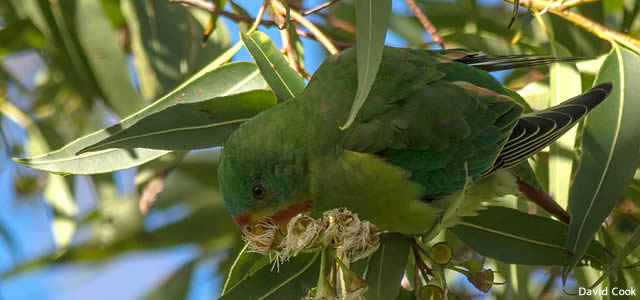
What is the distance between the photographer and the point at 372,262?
5.52 feet

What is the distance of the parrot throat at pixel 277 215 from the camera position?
1.62 metres

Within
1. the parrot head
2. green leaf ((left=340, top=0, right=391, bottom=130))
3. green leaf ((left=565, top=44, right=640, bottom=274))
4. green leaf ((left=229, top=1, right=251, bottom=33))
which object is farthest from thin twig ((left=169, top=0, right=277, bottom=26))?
green leaf ((left=565, top=44, right=640, bottom=274))

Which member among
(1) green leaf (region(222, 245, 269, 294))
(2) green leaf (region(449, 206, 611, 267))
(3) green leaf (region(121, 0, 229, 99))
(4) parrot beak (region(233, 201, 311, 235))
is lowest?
(2) green leaf (region(449, 206, 611, 267))

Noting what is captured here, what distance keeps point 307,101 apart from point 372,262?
455mm

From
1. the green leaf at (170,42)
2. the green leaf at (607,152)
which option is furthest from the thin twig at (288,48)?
the green leaf at (607,152)

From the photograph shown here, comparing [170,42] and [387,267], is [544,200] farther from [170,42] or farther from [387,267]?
[170,42]

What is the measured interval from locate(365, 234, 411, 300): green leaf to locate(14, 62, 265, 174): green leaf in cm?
61

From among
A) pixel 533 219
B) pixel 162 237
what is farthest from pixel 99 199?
pixel 533 219

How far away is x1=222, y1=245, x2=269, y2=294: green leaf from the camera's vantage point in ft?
5.57

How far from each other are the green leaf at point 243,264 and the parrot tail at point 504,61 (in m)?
0.85

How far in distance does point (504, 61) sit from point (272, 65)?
0.72 m

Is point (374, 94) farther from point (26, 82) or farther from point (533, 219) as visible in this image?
point (26, 82)

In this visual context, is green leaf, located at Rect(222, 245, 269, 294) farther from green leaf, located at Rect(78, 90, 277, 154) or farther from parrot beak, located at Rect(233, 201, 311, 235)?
green leaf, located at Rect(78, 90, 277, 154)

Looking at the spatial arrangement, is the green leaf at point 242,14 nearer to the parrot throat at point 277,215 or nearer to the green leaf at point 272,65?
the green leaf at point 272,65
